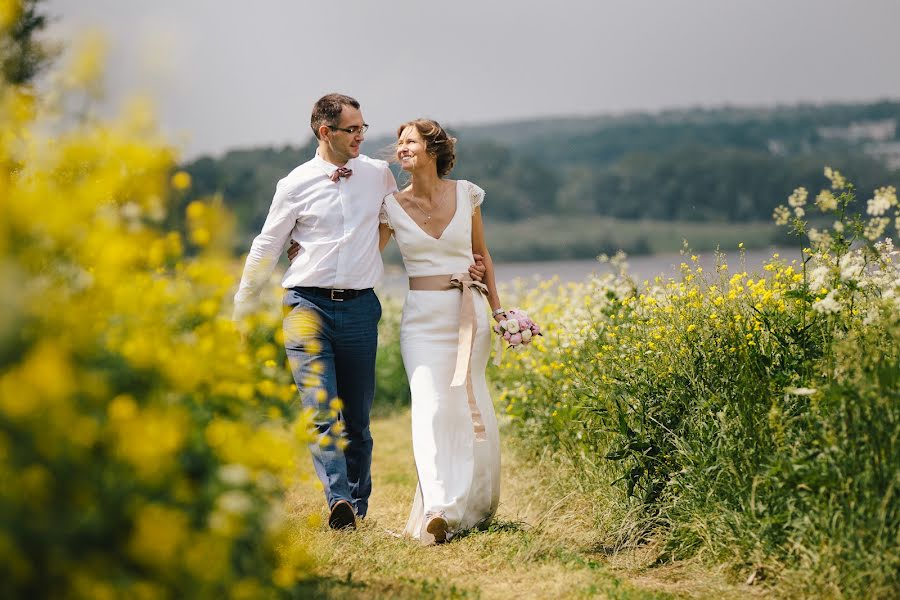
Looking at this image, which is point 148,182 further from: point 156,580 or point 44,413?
point 156,580

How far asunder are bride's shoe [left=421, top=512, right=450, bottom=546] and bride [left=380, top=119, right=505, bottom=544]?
204mm

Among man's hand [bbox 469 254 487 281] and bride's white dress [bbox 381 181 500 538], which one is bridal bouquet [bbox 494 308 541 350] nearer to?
bride's white dress [bbox 381 181 500 538]

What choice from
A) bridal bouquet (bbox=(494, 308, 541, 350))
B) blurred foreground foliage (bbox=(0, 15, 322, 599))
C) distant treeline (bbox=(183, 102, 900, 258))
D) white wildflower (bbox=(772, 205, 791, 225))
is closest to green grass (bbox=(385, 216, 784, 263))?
distant treeline (bbox=(183, 102, 900, 258))

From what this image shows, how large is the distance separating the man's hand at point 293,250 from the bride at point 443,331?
541 millimetres

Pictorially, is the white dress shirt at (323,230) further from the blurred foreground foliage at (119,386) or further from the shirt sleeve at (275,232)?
the blurred foreground foliage at (119,386)

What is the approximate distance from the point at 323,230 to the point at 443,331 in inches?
36.9

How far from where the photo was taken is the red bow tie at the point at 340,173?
18.4 ft

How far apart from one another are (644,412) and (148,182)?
308 centimetres

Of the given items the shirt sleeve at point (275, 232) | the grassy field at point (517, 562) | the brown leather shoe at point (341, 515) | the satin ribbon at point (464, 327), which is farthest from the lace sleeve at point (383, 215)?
the grassy field at point (517, 562)

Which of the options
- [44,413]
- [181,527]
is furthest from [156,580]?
[44,413]

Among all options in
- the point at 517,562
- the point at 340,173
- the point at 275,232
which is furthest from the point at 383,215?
the point at 517,562

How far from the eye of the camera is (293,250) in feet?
18.6

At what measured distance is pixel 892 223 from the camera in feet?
17.0

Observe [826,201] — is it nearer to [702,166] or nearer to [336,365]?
[336,365]
